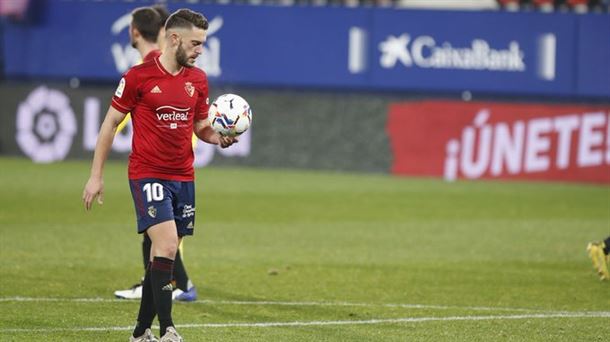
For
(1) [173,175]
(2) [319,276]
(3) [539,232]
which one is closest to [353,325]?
(1) [173,175]

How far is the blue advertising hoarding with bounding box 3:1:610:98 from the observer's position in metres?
22.5

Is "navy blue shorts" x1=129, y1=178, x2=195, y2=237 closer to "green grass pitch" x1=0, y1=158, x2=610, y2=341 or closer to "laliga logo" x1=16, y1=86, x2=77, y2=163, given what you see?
"green grass pitch" x1=0, y1=158, x2=610, y2=341

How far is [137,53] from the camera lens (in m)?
22.9

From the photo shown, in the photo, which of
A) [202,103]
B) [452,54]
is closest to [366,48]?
[452,54]

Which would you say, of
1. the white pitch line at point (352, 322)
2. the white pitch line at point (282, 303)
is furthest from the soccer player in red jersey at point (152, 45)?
the white pitch line at point (352, 322)

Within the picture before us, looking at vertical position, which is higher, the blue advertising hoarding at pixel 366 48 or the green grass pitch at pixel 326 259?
the blue advertising hoarding at pixel 366 48

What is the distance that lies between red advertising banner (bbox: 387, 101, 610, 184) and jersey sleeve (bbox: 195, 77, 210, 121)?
12.8m

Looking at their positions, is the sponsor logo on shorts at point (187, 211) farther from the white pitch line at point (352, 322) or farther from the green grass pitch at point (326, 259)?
the white pitch line at point (352, 322)

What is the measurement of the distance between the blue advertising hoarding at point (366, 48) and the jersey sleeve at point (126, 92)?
14.3 m

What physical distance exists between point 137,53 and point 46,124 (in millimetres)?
1908

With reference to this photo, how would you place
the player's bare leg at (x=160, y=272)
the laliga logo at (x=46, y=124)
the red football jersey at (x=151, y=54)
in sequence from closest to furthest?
the player's bare leg at (x=160, y=272), the red football jersey at (x=151, y=54), the laliga logo at (x=46, y=124)

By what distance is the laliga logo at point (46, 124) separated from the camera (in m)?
22.4

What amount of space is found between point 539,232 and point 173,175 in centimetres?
789

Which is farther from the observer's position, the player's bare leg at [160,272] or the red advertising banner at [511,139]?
the red advertising banner at [511,139]
